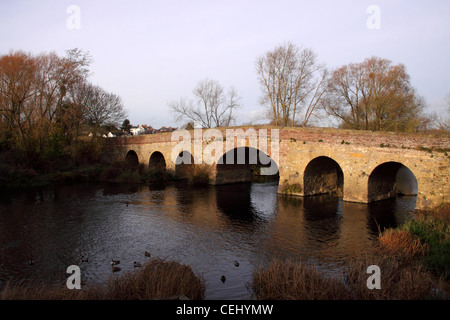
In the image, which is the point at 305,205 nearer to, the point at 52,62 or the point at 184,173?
the point at 184,173

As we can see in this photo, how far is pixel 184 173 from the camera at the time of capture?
26.2 m

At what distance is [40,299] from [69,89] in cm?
2371

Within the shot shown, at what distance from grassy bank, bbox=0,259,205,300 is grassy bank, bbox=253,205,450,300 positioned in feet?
4.64

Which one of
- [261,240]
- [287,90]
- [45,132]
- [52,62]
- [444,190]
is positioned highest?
[52,62]

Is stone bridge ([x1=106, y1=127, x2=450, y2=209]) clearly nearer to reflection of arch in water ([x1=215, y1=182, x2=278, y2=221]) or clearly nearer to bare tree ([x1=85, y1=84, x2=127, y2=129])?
reflection of arch in water ([x1=215, y1=182, x2=278, y2=221])

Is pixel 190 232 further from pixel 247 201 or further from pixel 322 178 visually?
pixel 322 178

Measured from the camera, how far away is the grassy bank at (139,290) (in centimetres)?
525

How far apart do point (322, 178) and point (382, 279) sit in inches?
491

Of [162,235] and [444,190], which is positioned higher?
[444,190]

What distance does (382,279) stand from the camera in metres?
6.15

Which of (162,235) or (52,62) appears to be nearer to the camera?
(162,235)
